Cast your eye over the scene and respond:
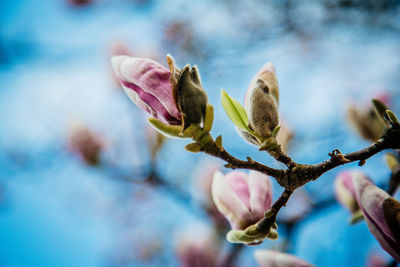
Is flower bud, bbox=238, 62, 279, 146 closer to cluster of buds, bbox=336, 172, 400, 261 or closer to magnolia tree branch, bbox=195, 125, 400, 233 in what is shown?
magnolia tree branch, bbox=195, 125, 400, 233

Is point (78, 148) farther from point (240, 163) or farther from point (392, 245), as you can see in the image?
point (392, 245)

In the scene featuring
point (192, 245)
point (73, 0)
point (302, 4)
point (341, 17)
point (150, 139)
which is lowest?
point (192, 245)

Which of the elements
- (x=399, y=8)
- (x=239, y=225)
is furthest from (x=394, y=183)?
(x=399, y=8)

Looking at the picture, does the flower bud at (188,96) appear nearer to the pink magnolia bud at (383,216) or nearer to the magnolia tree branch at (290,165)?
the magnolia tree branch at (290,165)

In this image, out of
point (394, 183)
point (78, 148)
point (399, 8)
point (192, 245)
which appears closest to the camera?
point (394, 183)

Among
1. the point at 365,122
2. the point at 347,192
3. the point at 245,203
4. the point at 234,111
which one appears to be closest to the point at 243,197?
the point at 245,203

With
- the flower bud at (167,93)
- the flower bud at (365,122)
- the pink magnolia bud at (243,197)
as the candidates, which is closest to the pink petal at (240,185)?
the pink magnolia bud at (243,197)

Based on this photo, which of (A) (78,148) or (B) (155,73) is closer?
(B) (155,73)
